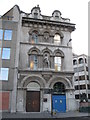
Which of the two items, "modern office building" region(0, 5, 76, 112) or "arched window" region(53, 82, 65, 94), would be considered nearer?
"modern office building" region(0, 5, 76, 112)

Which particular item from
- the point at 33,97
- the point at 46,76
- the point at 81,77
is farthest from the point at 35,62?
the point at 81,77

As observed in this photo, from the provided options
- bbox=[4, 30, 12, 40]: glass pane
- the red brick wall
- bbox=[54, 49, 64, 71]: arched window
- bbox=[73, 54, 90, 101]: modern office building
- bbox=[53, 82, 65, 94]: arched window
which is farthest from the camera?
bbox=[73, 54, 90, 101]: modern office building

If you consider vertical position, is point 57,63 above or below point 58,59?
below

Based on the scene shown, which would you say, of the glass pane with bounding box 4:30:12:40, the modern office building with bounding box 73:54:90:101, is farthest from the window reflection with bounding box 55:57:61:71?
the modern office building with bounding box 73:54:90:101

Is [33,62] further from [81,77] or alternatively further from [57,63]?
[81,77]

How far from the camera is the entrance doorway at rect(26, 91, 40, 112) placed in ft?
74.3

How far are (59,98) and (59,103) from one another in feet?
2.58

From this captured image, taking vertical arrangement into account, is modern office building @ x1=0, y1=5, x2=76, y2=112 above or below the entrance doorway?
above

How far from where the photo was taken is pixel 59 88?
80.9ft

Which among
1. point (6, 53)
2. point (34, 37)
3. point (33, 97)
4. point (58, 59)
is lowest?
point (33, 97)

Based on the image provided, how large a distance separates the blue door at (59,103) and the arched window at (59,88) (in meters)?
0.82

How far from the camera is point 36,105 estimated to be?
23.0 metres

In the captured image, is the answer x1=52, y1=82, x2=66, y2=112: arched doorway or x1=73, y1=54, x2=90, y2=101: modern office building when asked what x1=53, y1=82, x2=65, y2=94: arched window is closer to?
x1=52, y1=82, x2=66, y2=112: arched doorway

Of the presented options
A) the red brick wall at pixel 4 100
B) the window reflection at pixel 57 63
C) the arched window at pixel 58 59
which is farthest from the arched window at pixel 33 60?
the red brick wall at pixel 4 100
